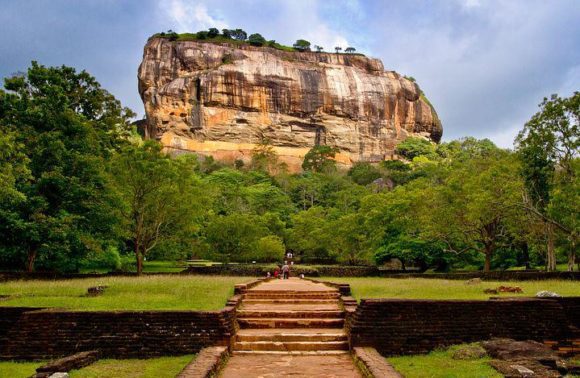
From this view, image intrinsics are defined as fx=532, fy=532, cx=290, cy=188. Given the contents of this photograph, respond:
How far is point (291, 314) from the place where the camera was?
1047 centimetres

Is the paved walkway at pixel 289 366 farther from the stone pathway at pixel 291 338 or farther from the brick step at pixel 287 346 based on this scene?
the brick step at pixel 287 346

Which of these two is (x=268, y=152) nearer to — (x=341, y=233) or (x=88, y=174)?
(x=341, y=233)

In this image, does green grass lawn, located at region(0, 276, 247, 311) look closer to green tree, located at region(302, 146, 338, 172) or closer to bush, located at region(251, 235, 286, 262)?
bush, located at region(251, 235, 286, 262)

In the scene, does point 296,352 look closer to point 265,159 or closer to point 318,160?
point 265,159

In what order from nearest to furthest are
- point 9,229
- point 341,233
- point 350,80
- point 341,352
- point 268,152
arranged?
point 341,352
point 9,229
point 341,233
point 268,152
point 350,80

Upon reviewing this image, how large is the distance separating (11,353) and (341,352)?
210 inches

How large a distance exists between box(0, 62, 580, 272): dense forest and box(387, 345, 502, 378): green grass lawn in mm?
10463

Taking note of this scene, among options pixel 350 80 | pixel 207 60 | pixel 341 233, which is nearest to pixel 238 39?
pixel 207 60

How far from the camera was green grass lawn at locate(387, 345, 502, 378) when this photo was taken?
7129 millimetres

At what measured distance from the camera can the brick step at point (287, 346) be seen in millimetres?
9164

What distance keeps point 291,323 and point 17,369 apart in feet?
15.3

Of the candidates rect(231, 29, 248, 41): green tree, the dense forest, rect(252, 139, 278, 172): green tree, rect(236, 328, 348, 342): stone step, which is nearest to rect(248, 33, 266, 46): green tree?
rect(231, 29, 248, 41): green tree

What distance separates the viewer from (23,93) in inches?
824

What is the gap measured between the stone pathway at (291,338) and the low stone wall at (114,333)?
2.26 ft
